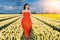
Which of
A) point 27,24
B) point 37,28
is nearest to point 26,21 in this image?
point 27,24

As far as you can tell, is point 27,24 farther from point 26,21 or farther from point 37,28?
point 37,28

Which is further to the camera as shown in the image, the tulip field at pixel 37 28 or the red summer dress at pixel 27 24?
the tulip field at pixel 37 28

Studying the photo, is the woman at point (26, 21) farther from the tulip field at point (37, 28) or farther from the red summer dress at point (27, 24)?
the tulip field at point (37, 28)

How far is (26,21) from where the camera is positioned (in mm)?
12781

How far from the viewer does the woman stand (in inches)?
499

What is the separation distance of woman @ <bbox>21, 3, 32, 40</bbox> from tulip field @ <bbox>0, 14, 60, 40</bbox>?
0.92ft

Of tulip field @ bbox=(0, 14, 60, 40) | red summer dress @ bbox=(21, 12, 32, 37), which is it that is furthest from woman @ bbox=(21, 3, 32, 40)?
tulip field @ bbox=(0, 14, 60, 40)

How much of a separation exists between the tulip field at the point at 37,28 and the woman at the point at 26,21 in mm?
281

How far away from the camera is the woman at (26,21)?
12680mm

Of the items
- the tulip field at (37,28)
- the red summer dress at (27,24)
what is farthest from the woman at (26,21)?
the tulip field at (37,28)

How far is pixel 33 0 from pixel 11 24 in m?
1.44

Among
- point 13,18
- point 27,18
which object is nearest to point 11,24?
point 13,18

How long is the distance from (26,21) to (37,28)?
112 centimetres

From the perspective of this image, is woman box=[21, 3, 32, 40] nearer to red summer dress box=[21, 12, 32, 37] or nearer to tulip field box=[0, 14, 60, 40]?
red summer dress box=[21, 12, 32, 37]
